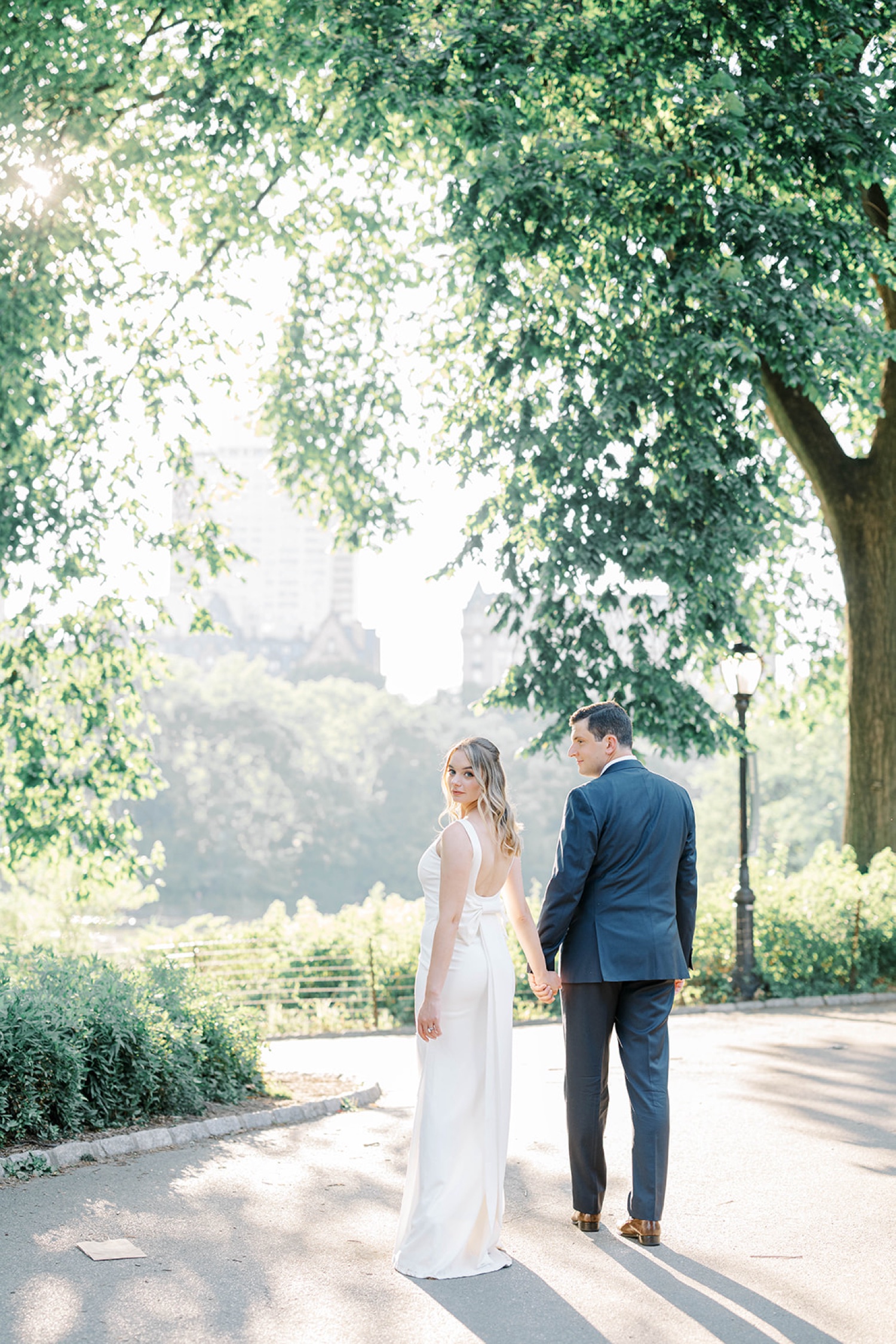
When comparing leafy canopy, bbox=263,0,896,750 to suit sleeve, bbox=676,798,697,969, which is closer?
suit sleeve, bbox=676,798,697,969

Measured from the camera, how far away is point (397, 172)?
16.3m

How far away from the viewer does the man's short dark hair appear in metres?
5.27

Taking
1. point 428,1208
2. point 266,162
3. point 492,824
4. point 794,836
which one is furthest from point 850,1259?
point 794,836

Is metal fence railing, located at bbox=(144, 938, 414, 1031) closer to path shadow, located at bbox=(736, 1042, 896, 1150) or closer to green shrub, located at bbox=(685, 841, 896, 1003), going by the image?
green shrub, located at bbox=(685, 841, 896, 1003)

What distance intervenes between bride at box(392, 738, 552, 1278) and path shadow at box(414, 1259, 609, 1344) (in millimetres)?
101

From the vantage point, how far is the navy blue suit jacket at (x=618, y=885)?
504 centimetres

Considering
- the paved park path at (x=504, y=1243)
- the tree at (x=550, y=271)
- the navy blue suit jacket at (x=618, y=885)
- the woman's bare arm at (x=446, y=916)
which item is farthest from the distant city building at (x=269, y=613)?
the woman's bare arm at (x=446, y=916)

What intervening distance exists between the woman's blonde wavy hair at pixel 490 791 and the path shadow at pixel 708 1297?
159 cm

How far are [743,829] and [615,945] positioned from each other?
9380mm

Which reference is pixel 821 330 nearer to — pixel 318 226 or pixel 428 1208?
pixel 318 226

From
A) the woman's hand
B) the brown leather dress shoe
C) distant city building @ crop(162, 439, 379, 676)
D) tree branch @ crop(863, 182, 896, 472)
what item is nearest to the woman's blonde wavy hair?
the woman's hand

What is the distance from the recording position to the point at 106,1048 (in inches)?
277

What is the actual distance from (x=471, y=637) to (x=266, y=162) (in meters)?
126

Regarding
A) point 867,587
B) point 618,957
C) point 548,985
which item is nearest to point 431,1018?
point 548,985
